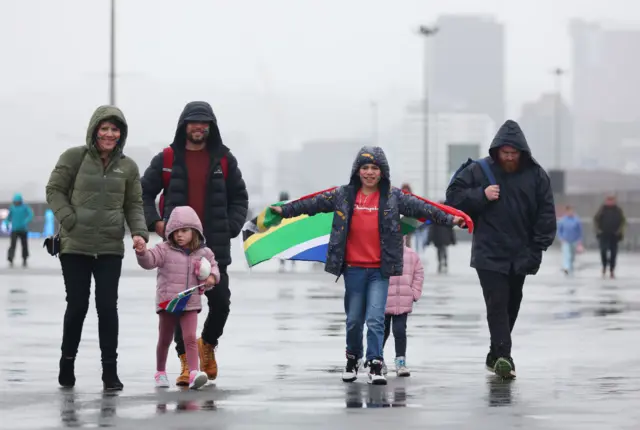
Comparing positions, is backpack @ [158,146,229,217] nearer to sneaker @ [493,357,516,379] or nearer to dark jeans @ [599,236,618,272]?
sneaker @ [493,357,516,379]

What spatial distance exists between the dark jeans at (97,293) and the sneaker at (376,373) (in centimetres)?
178

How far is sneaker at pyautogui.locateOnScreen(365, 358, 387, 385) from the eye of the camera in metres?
12.6

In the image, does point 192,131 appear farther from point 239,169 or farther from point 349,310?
point 349,310

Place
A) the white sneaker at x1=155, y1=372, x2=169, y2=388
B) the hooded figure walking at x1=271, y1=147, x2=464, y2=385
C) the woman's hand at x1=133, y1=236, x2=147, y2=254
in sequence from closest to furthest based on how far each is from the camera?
1. the woman's hand at x1=133, y1=236, x2=147, y2=254
2. the white sneaker at x1=155, y1=372, x2=169, y2=388
3. the hooded figure walking at x1=271, y1=147, x2=464, y2=385

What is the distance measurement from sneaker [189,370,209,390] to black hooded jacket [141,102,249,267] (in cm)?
90

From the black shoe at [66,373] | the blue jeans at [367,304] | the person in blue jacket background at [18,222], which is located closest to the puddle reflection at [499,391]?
the blue jeans at [367,304]

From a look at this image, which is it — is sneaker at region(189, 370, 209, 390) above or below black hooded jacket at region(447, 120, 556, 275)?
below

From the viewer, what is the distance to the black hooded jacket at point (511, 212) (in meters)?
13.3

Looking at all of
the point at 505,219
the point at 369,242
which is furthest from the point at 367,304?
the point at 505,219

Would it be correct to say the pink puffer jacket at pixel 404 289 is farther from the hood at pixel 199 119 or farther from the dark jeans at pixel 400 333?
the hood at pixel 199 119

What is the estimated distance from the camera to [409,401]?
11.6 m

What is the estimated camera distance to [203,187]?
1272 cm

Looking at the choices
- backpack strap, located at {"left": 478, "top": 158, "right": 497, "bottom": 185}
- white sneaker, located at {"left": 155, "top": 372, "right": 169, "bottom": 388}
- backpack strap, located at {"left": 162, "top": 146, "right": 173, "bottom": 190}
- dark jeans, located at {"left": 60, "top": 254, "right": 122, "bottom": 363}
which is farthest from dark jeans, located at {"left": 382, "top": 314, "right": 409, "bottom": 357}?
dark jeans, located at {"left": 60, "top": 254, "right": 122, "bottom": 363}

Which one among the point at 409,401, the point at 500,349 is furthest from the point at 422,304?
the point at 409,401
